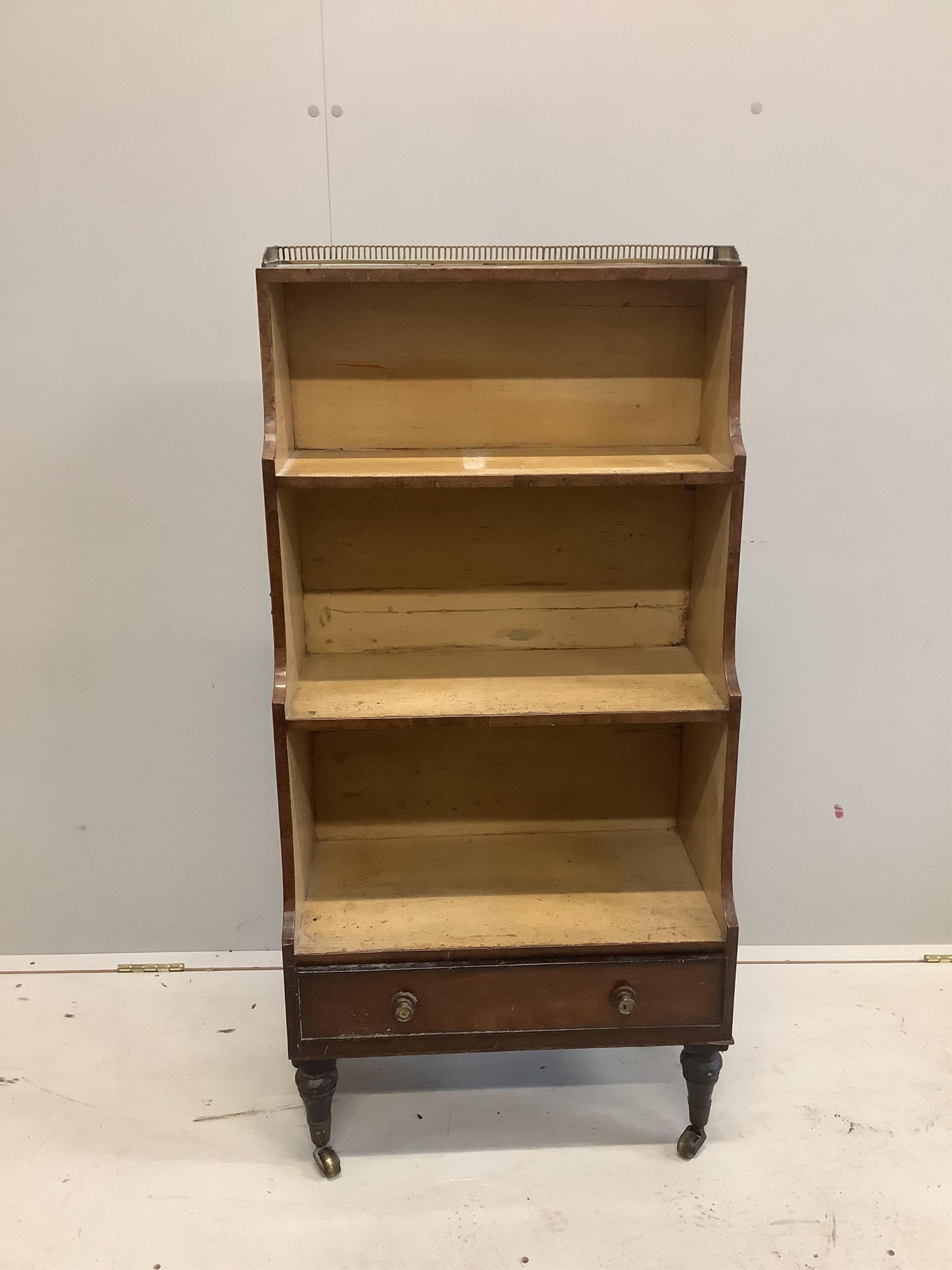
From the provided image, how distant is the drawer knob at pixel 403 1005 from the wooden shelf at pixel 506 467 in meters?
0.96

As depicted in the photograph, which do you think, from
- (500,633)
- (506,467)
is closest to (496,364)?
(506,467)

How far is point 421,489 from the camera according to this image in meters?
2.02

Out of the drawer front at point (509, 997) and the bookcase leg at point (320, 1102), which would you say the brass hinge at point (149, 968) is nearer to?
the bookcase leg at point (320, 1102)

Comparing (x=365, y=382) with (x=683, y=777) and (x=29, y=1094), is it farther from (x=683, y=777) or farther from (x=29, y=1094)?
(x=29, y=1094)

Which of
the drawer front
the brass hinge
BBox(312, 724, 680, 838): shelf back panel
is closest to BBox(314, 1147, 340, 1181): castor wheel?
the drawer front

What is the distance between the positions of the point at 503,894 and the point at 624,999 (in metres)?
0.32

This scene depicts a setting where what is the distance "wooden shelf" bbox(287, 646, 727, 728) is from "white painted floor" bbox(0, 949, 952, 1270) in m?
0.94

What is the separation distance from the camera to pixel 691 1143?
6.56 feet

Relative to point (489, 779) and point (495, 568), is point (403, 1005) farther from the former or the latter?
point (495, 568)

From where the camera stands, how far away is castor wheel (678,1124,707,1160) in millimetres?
1999

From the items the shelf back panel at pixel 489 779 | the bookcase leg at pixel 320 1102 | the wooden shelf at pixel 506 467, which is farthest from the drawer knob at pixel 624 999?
the wooden shelf at pixel 506 467

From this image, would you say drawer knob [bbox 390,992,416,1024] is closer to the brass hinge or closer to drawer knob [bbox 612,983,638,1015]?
drawer knob [bbox 612,983,638,1015]

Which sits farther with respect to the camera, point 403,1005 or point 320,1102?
point 320,1102

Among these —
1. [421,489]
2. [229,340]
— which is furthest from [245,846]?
[229,340]
